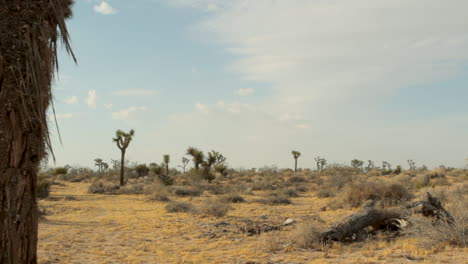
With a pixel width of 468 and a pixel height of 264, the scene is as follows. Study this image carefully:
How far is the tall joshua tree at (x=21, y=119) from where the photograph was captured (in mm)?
3443

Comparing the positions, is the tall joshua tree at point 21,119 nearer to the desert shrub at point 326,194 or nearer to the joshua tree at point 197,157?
the desert shrub at point 326,194

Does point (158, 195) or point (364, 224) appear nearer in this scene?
point (364, 224)

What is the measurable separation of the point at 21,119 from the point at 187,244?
697 centimetres

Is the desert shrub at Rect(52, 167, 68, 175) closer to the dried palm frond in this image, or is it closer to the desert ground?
the desert ground

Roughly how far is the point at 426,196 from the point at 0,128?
32.9ft

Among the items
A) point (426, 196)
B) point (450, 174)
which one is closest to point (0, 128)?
point (426, 196)

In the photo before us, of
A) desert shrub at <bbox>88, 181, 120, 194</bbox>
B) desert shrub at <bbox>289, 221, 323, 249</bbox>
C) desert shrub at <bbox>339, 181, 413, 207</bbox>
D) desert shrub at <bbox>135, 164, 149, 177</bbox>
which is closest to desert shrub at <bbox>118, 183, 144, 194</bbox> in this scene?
desert shrub at <bbox>88, 181, 120, 194</bbox>

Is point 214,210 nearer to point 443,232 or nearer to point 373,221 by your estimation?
point 373,221

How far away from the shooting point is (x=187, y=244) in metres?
9.76

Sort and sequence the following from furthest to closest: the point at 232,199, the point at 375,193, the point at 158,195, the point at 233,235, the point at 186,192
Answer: the point at 186,192 → the point at 158,195 → the point at 232,199 → the point at 375,193 → the point at 233,235

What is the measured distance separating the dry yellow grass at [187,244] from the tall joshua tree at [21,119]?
4.85 m

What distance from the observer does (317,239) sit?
342 inches

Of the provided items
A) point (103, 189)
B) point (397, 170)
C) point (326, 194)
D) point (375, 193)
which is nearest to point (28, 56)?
point (375, 193)

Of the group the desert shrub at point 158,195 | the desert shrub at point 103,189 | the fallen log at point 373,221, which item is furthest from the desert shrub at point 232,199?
the desert shrub at point 103,189
